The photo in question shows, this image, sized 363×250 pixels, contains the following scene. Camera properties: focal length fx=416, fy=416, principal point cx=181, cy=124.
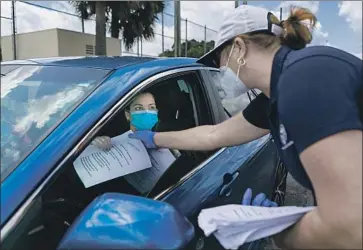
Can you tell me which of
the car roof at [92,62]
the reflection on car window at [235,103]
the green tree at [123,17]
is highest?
the green tree at [123,17]

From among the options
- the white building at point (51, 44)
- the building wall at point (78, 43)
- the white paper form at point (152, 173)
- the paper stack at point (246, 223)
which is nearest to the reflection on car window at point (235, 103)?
the white paper form at point (152, 173)

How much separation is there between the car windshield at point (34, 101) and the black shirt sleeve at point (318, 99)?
2.78 feet

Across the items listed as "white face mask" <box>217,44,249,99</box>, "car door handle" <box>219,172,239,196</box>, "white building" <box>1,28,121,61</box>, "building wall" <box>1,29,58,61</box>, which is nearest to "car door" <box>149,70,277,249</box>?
"car door handle" <box>219,172,239,196</box>

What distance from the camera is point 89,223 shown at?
126 centimetres

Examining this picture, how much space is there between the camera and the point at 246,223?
1300mm

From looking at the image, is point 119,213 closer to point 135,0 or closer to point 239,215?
point 239,215

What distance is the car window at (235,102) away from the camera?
231 centimetres

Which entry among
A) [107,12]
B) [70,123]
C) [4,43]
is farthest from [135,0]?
[70,123]

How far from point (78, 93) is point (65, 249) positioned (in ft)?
2.22

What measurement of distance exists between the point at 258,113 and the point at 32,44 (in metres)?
17.6

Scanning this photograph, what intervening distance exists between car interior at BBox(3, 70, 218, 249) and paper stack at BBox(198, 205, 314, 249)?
1.78 ft

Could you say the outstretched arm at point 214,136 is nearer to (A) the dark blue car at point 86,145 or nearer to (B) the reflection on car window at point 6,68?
(A) the dark blue car at point 86,145

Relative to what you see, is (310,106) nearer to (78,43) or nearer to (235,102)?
(235,102)

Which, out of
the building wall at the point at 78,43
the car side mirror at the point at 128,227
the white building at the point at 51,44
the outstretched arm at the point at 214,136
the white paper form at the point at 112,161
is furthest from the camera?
the building wall at the point at 78,43
